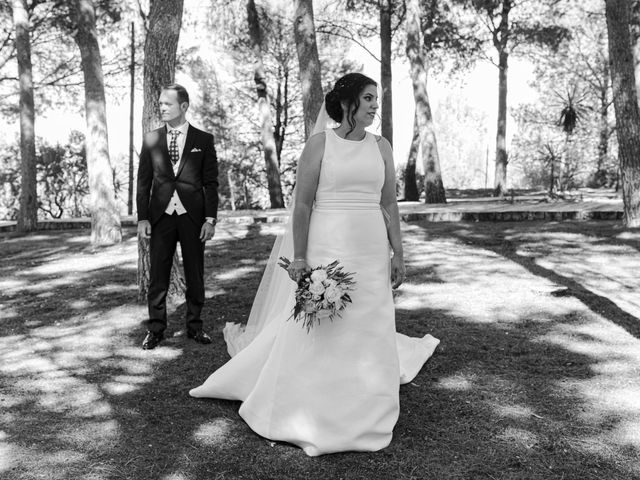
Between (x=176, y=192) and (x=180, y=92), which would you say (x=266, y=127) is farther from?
(x=176, y=192)

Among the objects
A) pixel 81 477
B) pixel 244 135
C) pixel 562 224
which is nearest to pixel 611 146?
pixel 244 135

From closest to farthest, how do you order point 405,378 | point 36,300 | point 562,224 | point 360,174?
point 360,174, point 405,378, point 36,300, point 562,224

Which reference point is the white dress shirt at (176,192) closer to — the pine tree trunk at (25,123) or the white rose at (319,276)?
the white rose at (319,276)

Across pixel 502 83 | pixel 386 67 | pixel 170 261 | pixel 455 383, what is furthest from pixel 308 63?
pixel 502 83

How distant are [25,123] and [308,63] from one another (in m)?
8.08

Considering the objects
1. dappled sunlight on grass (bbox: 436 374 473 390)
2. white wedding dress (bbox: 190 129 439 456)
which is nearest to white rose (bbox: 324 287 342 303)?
white wedding dress (bbox: 190 129 439 456)

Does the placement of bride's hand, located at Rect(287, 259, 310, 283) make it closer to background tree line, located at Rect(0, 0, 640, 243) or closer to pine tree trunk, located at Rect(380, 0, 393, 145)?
background tree line, located at Rect(0, 0, 640, 243)

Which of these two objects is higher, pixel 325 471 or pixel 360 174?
pixel 360 174

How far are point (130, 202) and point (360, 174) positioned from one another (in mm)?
18666

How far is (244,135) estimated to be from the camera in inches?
1101

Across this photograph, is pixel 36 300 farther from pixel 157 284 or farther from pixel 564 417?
pixel 564 417

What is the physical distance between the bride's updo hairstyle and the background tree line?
2905 mm

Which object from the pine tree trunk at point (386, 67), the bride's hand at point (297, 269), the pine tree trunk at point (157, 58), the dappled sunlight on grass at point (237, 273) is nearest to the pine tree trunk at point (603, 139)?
the pine tree trunk at point (386, 67)

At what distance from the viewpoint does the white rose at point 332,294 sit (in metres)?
3.42
